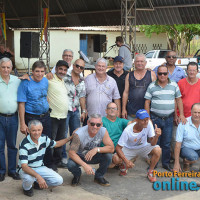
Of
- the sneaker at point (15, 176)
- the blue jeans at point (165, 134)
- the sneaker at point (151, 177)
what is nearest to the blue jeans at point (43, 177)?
the sneaker at point (15, 176)

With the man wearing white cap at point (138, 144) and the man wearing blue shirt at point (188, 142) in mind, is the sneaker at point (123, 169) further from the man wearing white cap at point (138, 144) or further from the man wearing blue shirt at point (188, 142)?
the man wearing blue shirt at point (188, 142)

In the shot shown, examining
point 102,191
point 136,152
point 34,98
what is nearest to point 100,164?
point 102,191

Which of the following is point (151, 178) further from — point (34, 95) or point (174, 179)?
point (34, 95)

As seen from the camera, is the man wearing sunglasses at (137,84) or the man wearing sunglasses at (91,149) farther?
the man wearing sunglasses at (137,84)

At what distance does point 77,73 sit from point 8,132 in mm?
1379

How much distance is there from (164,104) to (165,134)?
0.49 m


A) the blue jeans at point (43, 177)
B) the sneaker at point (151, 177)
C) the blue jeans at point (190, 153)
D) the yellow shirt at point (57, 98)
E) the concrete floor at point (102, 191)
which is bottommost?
the concrete floor at point (102, 191)

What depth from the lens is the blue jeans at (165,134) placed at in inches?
216

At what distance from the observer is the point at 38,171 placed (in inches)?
178

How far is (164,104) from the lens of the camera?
541 centimetres

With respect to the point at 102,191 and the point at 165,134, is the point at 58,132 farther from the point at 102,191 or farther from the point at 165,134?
the point at 165,134

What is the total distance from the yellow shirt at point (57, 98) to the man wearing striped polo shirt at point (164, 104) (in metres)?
1.25

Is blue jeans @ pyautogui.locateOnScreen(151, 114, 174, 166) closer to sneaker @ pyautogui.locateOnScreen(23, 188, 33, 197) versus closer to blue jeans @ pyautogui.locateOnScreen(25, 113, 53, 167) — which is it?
blue jeans @ pyautogui.locateOnScreen(25, 113, 53, 167)

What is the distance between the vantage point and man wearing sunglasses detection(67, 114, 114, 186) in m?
4.69
